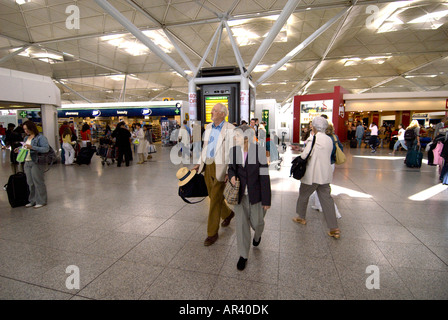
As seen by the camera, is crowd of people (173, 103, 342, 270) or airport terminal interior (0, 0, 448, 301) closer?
airport terminal interior (0, 0, 448, 301)

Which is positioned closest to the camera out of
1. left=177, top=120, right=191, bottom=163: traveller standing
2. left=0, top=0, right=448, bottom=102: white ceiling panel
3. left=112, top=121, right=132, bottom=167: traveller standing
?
left=112, top=121, right=132, bottom=167: traveller standing

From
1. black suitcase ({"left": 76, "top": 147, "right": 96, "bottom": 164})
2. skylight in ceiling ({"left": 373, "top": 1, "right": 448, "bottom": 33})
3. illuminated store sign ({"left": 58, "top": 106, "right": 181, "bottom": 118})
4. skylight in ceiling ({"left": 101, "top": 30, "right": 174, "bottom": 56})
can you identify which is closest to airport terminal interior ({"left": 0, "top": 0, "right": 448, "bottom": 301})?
skylight in ceiling ({"left": 373, "top": 1, "right": 448, "bottom": 33})

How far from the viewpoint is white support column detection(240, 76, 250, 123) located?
34.1 feet

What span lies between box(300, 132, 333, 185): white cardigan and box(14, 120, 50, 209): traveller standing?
16.0 feet

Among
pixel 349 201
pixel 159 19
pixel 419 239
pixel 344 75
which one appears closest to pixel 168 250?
pixel 419 239

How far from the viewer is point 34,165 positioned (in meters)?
4.62

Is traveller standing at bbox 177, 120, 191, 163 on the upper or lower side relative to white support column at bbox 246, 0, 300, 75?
lower

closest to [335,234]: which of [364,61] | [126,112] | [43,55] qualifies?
[126,112]

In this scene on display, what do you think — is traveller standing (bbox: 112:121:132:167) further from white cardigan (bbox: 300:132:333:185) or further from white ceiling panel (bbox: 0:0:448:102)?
white cardigan (bbox: 300:132:333:185)

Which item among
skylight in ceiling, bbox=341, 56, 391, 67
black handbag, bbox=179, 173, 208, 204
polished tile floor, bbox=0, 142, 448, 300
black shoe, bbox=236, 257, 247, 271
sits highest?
skylight in ceiling, bbox=341, 56, 391, 67

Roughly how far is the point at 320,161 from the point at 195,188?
71.6 inches

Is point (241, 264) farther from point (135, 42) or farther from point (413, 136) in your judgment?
point (135, 42)

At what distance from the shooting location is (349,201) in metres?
5.02

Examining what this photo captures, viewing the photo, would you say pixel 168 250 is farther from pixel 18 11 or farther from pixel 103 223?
pixel 18 11
